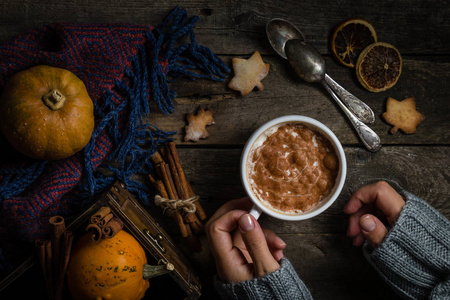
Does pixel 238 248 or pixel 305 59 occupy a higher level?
pixel 305 59

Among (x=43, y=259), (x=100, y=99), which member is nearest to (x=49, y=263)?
(x=43, y=259)

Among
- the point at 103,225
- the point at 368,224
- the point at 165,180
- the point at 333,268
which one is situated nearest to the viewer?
the point at 103,225

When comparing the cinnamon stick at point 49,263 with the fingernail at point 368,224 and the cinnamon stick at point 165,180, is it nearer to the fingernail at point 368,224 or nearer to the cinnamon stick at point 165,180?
the cinnamon stick at point 165,180

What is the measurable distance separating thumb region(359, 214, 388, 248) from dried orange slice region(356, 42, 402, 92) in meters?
0.48

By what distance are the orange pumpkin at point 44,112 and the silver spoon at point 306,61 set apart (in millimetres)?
724

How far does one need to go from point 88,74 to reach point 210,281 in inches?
35.1

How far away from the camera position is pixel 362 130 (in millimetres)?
1375

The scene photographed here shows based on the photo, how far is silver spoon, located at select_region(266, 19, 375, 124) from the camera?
1346mm

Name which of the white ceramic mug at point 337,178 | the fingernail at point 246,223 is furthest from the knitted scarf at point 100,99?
the fingernail at point 246,223

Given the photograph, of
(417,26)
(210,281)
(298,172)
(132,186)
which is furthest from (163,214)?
(417,26)

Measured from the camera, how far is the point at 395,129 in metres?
1.38

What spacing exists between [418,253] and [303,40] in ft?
2.83

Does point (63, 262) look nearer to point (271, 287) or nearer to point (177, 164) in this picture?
point (177, 164)

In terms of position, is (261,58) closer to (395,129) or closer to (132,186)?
(395,129)
